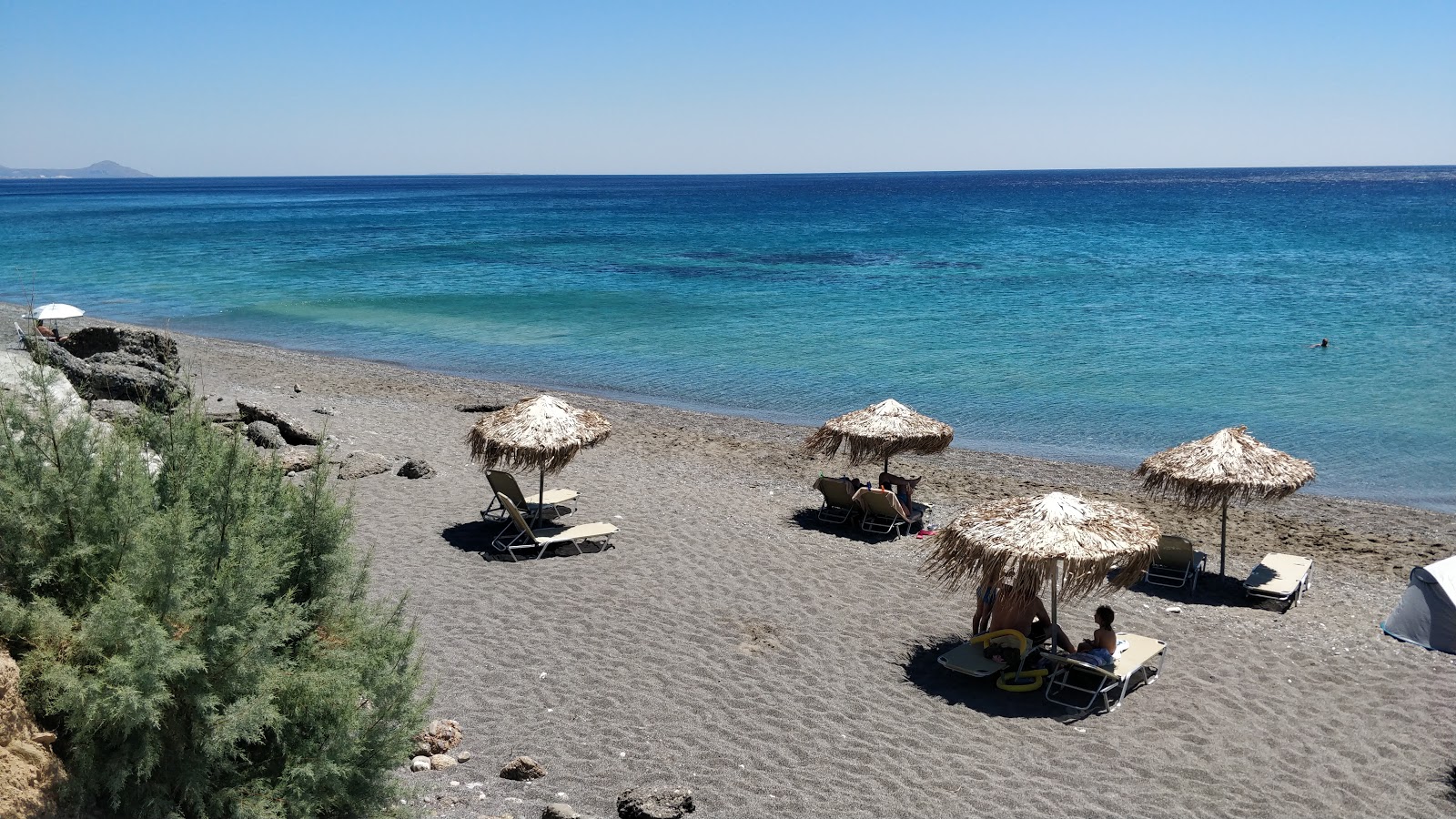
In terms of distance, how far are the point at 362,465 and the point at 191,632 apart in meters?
9.55

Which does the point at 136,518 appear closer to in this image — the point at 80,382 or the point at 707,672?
the point at 707,672

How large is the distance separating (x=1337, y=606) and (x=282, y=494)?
9.64m

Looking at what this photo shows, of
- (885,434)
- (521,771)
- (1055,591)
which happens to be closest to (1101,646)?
(1055,591)

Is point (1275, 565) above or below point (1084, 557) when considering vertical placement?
below

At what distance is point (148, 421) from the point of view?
5.79 metres

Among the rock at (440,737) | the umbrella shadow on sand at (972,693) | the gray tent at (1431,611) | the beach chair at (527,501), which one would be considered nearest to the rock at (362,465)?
the beach chair at (527,501)

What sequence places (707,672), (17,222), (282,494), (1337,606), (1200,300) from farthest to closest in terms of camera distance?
(17,222) → (1200,300) → (1337,606) → (707,672) → (282,494)

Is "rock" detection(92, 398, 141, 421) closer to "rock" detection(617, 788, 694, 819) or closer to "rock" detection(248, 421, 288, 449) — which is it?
"rock" detection(248, 421, 288, 449)

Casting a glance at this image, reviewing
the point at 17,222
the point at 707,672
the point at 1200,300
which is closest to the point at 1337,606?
the point at 707,672

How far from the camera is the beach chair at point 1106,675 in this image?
26.1ft

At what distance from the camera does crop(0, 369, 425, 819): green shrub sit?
404cm

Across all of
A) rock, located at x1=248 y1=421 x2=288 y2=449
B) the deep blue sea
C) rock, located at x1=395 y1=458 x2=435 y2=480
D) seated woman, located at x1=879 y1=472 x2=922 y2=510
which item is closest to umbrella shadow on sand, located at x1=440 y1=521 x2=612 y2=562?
rock, located at x1=395 y1=458 x2=435 y2=480

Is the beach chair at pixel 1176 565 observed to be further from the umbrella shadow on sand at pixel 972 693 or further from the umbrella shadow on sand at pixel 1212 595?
the umbrella shadow on sand at pixel 972 693

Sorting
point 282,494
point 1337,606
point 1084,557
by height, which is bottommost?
point 1337,606
